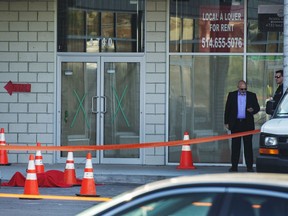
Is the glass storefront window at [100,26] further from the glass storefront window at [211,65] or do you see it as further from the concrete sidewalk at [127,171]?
the concrete sidewalk at [127,171]

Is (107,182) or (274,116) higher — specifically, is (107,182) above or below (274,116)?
below

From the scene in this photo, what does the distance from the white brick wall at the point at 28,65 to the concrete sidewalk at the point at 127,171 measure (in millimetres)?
883

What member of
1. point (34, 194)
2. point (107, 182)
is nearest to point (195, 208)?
point (34, 194)

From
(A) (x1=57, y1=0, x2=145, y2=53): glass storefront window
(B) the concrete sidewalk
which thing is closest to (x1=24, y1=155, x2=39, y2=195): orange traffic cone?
(B) the concrete sidewalk

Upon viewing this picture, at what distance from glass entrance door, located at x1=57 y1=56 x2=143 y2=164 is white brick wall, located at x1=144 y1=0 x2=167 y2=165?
333 millimetres

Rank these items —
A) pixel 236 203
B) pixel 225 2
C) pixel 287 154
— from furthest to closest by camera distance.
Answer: pixel 225 2
pixel 287 154
pixel 236 203

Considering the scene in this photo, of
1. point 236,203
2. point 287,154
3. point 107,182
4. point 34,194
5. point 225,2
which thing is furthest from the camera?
point 225,2

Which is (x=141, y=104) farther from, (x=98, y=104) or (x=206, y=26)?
(x=206, y=26)

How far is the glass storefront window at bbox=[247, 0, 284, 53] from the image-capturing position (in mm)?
15148

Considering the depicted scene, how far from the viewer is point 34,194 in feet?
35.7

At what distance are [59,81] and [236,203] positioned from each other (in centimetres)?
1251

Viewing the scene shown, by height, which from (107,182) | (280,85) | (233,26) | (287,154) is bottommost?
(107,182)

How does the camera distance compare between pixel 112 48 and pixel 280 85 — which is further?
pixel 112 48

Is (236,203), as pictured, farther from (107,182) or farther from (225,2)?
(225,2)
